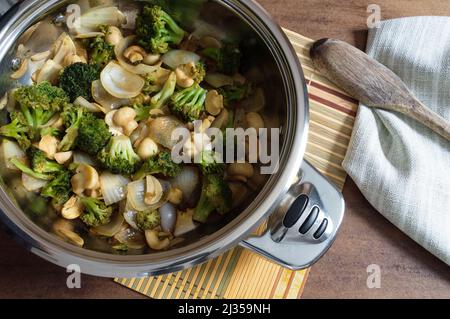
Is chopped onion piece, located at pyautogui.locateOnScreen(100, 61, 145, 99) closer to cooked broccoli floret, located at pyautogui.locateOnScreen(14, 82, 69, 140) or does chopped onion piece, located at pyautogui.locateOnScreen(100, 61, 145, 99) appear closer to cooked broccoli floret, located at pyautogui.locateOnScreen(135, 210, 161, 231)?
cooked broccoli floret, located at pyautogui.locateOnScreen(14, 82, 69, 140)

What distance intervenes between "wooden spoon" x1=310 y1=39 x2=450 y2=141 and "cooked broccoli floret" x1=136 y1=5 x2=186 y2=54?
1.29ft

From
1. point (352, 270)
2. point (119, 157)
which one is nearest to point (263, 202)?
point (119, 157)

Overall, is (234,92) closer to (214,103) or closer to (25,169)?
(214,103)

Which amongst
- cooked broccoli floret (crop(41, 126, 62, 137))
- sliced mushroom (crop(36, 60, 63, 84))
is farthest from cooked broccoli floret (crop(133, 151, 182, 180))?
sliced mushroom (crop(36, 60, 63, 84))

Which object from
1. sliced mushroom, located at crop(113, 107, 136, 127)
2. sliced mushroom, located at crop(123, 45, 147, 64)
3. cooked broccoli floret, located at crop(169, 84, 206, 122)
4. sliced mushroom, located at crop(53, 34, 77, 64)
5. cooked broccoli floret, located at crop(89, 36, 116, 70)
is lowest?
cooked broccoli floret, located at crop(169, 84, 206, 122)

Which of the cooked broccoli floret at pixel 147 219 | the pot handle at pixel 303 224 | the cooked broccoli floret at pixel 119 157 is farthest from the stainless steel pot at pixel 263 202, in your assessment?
the cooked broccoli floret at pixel 119 157

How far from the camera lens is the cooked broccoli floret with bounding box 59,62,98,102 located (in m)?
1.16

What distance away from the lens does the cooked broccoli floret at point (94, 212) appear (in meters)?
1.11

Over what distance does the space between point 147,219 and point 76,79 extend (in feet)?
1.20

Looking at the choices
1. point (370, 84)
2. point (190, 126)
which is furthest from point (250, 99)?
point (370, 84)

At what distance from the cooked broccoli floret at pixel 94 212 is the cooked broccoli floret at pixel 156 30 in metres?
0.38

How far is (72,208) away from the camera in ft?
3.67

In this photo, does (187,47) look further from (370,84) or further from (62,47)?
(370,84)

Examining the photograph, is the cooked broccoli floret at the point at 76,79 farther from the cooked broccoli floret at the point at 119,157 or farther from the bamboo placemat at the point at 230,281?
the bamboo placemat at the point at 230,281
